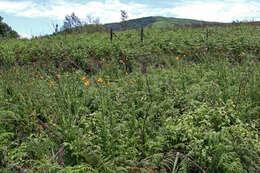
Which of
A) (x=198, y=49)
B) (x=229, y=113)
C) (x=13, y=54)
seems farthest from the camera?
(x=13, y=54)

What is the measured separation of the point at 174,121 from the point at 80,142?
1.28 metres

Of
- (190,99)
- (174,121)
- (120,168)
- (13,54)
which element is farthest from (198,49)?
(13,54)

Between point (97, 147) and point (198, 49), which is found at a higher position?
point (198, 49)

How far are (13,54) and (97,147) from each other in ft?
26.8

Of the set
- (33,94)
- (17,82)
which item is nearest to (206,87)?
(33,94)

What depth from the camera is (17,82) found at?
4113mm

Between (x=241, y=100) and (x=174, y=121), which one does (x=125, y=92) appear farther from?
(x=241, y=100)

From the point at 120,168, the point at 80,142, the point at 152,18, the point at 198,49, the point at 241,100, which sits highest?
the point at 152,18

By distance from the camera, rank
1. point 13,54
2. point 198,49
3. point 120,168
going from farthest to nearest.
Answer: point 13,54
point 198,49
point 120,168

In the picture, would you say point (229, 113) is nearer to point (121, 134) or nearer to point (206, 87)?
point (206, 87)

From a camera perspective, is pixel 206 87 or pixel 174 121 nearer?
pixel 174 121

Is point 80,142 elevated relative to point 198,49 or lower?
lower

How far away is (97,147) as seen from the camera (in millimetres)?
2342

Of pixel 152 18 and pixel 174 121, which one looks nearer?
pixel 174 121
